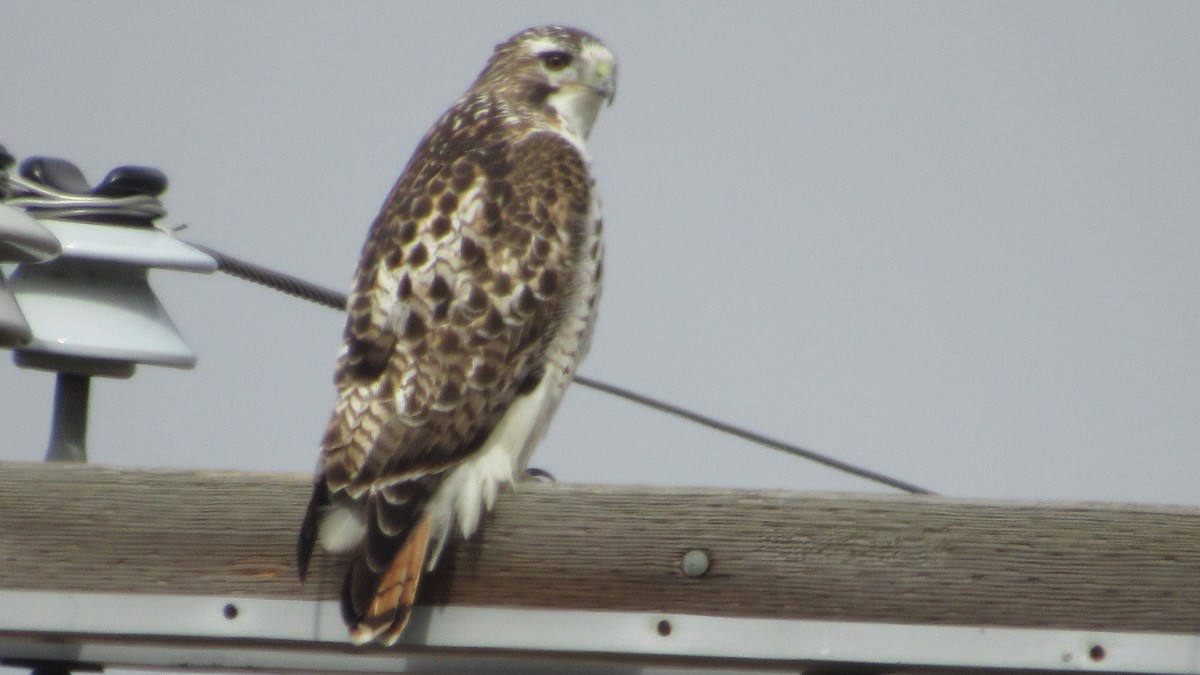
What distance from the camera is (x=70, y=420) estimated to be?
3059 millimetres

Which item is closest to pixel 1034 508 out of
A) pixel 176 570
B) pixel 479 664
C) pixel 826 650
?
pixel 826 650

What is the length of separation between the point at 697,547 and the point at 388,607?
447 mm

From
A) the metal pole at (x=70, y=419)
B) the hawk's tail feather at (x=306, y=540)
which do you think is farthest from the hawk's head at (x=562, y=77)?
the hawk's tail feather at (x=306, y=540)

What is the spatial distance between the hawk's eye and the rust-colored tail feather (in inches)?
87.1

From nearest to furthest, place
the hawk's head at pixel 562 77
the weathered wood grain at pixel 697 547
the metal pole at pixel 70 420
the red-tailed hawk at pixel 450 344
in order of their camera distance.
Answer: the weathered wood grain at pixel 697 547 < the red-tailed hawk at pixel 450 344 < the metal pole at pixel 70 420 < the hawk's head at pixel 562 77

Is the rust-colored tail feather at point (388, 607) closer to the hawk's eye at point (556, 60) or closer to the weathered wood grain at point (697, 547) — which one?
the weathered wood grain at point (697, 547)

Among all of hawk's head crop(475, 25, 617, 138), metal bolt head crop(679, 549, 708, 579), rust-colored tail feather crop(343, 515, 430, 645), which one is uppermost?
hawk's head crop(475, 25, 617, 138)

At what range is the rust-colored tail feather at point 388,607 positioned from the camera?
243 centimetres

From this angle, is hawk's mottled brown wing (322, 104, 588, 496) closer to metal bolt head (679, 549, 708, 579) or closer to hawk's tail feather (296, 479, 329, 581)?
hawk's tail feather (296, 479, 329, 581)

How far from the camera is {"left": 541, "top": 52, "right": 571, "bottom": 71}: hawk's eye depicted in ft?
14.8

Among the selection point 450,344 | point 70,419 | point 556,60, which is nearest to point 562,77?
point 556,60

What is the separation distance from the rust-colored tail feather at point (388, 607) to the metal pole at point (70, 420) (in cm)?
77

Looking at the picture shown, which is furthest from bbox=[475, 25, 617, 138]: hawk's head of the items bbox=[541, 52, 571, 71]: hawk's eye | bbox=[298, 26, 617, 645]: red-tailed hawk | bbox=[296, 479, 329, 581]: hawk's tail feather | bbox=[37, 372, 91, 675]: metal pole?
bbox=[296, 479, 329, 581]: hawk's tail feather

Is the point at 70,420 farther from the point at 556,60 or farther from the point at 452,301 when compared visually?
the point at 556,60
